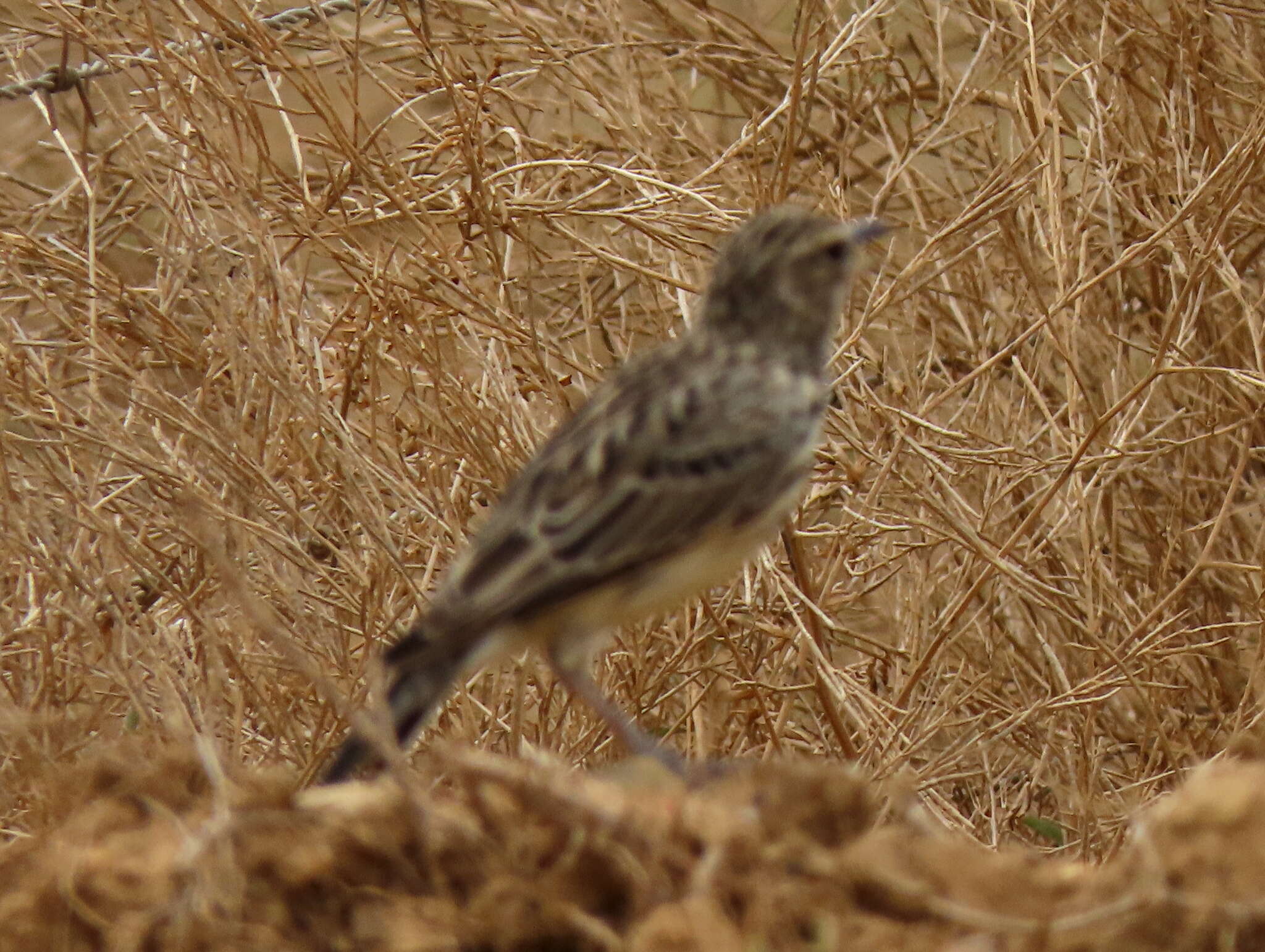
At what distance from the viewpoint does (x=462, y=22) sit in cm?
690

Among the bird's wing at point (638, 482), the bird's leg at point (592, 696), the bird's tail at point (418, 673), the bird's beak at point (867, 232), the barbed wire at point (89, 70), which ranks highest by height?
the barbed wire at point (89, 70)

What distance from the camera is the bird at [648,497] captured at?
4.18 meters

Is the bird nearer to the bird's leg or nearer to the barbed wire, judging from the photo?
the bird's leg

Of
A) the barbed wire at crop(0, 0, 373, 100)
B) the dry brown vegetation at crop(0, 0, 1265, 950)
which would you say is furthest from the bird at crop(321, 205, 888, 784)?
the barbed wire at crop(0, 0, 373, 100)

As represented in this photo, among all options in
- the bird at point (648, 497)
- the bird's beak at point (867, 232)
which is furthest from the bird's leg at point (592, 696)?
the bird's beak at point (867, 232)

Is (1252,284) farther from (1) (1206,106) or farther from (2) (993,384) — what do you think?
(2) (993,384)

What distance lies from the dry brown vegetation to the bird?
1.66 ft

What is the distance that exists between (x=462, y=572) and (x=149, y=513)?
2356 mm

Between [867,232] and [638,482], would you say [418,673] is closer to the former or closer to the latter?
[638,482]

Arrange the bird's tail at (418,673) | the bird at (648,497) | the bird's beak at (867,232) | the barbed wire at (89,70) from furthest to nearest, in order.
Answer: the barbed wire at (89,70) → the bird's beak at (867,232) → the bird at (648,497) → the bird's tail at (418,673)

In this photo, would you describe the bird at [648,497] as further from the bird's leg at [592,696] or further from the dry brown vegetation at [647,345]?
the dry brown vegetation at [647,345]

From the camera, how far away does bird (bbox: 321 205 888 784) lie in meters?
4.18

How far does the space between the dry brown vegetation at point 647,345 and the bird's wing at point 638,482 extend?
1.90ft

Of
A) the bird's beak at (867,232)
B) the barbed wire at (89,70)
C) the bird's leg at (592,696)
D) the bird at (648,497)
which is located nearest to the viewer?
the bird at (648,497)
